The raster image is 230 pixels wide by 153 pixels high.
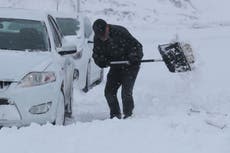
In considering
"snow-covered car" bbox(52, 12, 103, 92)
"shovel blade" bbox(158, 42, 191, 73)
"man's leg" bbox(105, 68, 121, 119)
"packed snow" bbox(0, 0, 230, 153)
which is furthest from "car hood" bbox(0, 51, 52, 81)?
"snow-covered car" bbox(52, 12, 103, 92)

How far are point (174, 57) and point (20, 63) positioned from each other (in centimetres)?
306

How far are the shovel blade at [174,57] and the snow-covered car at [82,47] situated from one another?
1.91 metres

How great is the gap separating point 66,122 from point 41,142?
2.49m

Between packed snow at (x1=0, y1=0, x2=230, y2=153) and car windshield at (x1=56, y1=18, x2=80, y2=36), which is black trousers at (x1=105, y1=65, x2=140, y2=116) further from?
car windshield at (x1=56, y1=18, x2=80, y2=36)

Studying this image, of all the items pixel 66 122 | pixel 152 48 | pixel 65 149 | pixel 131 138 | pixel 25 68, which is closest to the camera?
pixel 65 149

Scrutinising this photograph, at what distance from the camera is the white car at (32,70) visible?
695 cm

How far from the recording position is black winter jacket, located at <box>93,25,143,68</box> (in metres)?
8.77

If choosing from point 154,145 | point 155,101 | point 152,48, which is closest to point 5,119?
point 154,145

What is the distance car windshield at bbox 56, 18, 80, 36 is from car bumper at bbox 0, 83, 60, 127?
5.87 meters

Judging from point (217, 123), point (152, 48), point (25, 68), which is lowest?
point (152, 48)

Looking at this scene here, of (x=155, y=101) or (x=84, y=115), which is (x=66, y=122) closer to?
(x=84, y=115)

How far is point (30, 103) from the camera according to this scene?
6980 millimetres

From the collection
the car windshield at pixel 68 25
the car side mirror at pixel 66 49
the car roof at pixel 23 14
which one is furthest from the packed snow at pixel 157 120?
the car roof at pixel 23 14

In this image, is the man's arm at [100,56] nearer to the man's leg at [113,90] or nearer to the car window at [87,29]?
the man's leg at [113,90]
